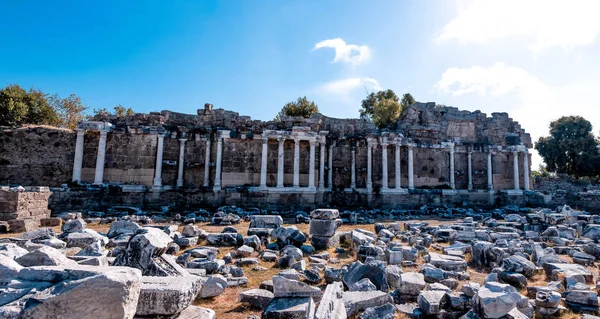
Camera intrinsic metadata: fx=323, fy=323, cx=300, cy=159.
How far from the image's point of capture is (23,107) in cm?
3039

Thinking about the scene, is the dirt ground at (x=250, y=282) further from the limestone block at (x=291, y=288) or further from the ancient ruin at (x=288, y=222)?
the limestone block at (x=291, y=288)

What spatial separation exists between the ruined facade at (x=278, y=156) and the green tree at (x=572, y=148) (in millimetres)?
19260

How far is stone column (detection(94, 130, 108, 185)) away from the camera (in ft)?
61.6

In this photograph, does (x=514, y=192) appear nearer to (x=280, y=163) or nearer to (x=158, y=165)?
(x=280, y=163)

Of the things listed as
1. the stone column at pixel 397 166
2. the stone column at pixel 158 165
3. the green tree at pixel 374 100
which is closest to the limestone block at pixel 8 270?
the stone column at pixel 158 165

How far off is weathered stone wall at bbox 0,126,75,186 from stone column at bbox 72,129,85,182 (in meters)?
1.18

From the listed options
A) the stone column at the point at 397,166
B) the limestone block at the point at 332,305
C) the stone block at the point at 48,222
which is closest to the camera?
the limestone block at the point at 332,305

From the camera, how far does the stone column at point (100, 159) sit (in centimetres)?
1878

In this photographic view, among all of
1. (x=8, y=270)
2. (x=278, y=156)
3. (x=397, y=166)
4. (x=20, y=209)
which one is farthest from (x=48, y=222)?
(x=397, y=166)

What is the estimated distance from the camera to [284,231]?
9500 mm

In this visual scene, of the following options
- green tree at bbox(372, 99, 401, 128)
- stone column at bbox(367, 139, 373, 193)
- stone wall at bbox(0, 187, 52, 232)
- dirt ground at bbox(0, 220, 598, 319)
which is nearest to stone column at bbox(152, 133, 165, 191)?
stone wall at bbox(0, 187, 52, 232)

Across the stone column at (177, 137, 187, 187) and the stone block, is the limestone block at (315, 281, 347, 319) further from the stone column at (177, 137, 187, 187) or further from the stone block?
the stone column at (177, 137, 187, 187)

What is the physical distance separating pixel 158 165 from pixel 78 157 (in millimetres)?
4335

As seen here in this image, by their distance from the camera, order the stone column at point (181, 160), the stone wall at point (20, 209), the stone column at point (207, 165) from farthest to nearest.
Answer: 1. the stone column at point (207, 165)
2. the stone column at point (181, 160)
3. the stone wall at point (20, 209)
